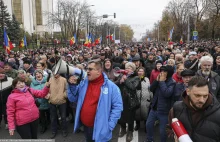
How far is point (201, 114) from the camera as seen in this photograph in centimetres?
224

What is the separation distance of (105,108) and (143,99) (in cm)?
214

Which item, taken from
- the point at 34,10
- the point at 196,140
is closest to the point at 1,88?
the point at 196,140

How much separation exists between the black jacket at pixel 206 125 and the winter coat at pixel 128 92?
2286mm

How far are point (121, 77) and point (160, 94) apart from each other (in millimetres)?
962

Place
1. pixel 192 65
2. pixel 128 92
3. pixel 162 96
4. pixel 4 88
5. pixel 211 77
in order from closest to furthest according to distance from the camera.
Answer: pixel 162 96
pixel 211 77
pixel 128 92
pixel 4 88
pixel 192 65

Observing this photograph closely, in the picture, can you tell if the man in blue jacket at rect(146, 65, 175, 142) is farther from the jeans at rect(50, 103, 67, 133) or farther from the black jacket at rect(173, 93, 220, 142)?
the jeans at rect(50, 103, 67, 133)

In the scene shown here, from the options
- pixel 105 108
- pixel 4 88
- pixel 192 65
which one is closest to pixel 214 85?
pixel 105 108

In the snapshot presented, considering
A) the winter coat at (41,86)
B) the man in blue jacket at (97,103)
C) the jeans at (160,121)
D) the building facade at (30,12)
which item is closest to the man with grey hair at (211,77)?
the jeans at (160,121)

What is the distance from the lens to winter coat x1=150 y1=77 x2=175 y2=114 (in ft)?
12.9

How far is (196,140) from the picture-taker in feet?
7.54

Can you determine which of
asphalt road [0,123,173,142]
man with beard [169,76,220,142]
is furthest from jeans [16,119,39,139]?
man with beard [169,76,220,142]

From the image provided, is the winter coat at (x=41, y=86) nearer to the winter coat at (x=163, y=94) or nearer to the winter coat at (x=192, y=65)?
the winter coat at (x=163, y=94)

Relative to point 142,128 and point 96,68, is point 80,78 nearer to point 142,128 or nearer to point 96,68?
point 96,68

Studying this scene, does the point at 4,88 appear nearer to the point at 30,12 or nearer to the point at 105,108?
the point at 105,108
